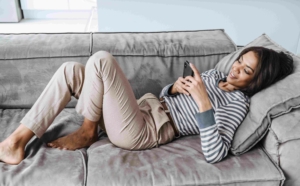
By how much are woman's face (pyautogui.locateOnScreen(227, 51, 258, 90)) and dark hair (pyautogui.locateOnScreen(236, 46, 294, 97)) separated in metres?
0.02

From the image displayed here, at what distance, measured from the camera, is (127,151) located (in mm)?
1359

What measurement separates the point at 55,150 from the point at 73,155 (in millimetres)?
88

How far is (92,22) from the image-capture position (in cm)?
409

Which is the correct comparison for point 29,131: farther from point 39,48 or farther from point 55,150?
point 39,48

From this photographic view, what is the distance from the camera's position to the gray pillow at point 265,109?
1274mm

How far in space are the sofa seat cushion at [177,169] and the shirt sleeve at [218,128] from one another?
5 cm

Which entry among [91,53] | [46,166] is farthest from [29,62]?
[46,166]

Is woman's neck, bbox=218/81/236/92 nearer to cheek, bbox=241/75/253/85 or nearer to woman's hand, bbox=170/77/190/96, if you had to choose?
cheek, bbox=241/75/253/85

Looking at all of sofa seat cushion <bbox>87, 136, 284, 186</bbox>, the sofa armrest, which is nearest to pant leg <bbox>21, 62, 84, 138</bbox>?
sofa seat cushion <bbox>87, 136, 284, 186</bbox>

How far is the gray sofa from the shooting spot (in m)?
1.20

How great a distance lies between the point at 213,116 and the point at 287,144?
29 cm

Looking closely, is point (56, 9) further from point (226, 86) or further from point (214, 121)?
point (214, 121)

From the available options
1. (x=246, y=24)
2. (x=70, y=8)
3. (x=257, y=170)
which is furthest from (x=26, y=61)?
(x=70, y=8)

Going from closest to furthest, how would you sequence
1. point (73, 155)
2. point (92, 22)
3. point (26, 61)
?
point (73, 155), point (26, 61), point (92, 22)
